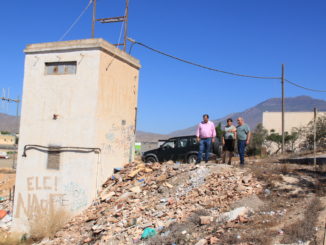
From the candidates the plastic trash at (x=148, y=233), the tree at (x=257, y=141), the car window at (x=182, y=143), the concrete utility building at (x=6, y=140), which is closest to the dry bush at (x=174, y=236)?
the plastic trash at (x=148, y=233)

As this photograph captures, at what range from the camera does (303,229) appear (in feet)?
19.1

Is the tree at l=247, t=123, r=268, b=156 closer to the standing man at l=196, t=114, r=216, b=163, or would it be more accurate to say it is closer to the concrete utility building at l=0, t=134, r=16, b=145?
the standing man at l=196, t=114, r=216, b=163

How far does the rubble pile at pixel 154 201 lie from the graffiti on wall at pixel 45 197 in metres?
0.60

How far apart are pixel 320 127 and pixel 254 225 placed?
87.3 feet

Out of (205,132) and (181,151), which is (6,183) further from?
(205,132)

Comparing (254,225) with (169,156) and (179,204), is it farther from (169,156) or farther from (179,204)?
(169,156)

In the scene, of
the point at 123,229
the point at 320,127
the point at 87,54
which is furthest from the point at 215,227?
the point at 320,127

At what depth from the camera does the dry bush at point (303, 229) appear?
18.4 feet

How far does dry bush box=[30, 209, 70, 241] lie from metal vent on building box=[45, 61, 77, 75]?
445 centimetres

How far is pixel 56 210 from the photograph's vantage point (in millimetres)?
11008

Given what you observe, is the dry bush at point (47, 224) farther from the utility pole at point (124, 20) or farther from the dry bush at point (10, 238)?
the utility pole at point (124, 20)

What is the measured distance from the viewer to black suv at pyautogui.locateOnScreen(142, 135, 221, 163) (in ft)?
52.0

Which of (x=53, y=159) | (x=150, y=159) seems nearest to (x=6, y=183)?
(x=150, y=159)

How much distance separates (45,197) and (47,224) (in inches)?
43.2
